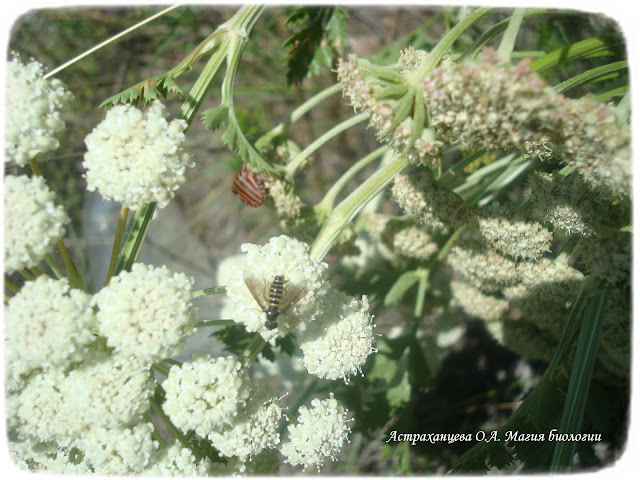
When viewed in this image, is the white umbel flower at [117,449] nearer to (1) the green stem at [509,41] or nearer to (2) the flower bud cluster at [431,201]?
Answer: (2) the flower bud cluster at [431,201]

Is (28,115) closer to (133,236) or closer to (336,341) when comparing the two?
(133,236)


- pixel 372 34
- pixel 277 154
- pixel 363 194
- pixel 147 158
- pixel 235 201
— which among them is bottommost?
pixel 147 158

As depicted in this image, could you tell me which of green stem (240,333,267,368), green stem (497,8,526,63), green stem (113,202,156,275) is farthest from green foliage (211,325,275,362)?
green stem (497,8,526,63)

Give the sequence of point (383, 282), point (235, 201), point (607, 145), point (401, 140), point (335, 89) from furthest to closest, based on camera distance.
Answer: point (235, 201) → point (383, 282) → point (335, 89) → point (401, 140) → point (607, 145)

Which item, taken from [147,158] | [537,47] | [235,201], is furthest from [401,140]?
[235,201]

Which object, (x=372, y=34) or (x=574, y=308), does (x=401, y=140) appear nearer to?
(x=574, y=308)

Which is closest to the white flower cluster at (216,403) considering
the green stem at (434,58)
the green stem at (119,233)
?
the green stem at (119,233)

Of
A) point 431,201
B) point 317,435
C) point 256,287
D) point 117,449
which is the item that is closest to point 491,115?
point 431,201
